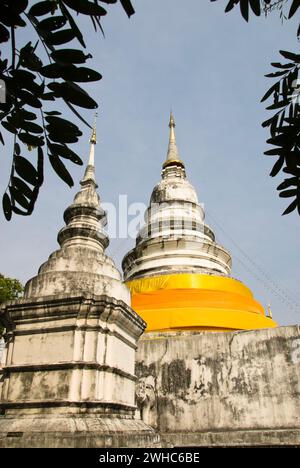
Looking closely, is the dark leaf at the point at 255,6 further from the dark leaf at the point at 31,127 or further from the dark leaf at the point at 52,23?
the dark leaf at the point at 31,127

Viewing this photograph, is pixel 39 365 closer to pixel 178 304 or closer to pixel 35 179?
pixel 35 179

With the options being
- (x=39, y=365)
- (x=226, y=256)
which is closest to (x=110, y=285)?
(x=39, y=365)

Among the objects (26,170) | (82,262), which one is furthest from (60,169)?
(82,262)

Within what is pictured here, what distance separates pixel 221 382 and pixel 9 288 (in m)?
12.3

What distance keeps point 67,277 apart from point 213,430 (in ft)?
12.8

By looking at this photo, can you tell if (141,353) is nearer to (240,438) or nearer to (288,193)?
(240,438)

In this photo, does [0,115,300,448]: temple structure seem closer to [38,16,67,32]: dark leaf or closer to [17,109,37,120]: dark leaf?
[17,109,37,120]: dark leaf

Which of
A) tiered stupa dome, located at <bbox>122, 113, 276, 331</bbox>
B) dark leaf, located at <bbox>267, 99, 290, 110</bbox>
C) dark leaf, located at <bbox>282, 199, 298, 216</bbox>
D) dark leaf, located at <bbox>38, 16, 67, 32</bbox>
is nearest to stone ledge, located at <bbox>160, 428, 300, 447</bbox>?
tiered stupa dome, located at <bbox>122, 113, 276, 331</bbox>

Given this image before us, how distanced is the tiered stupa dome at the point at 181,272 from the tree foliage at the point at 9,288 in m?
6.26

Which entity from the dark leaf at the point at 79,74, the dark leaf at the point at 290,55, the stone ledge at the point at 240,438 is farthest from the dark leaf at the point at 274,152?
the stone ledge at the point at 240,438

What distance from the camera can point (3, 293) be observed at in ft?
54.1

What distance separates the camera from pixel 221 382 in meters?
6.95

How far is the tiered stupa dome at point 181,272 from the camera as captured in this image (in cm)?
925

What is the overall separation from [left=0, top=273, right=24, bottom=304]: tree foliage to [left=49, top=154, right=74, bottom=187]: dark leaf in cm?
1627
